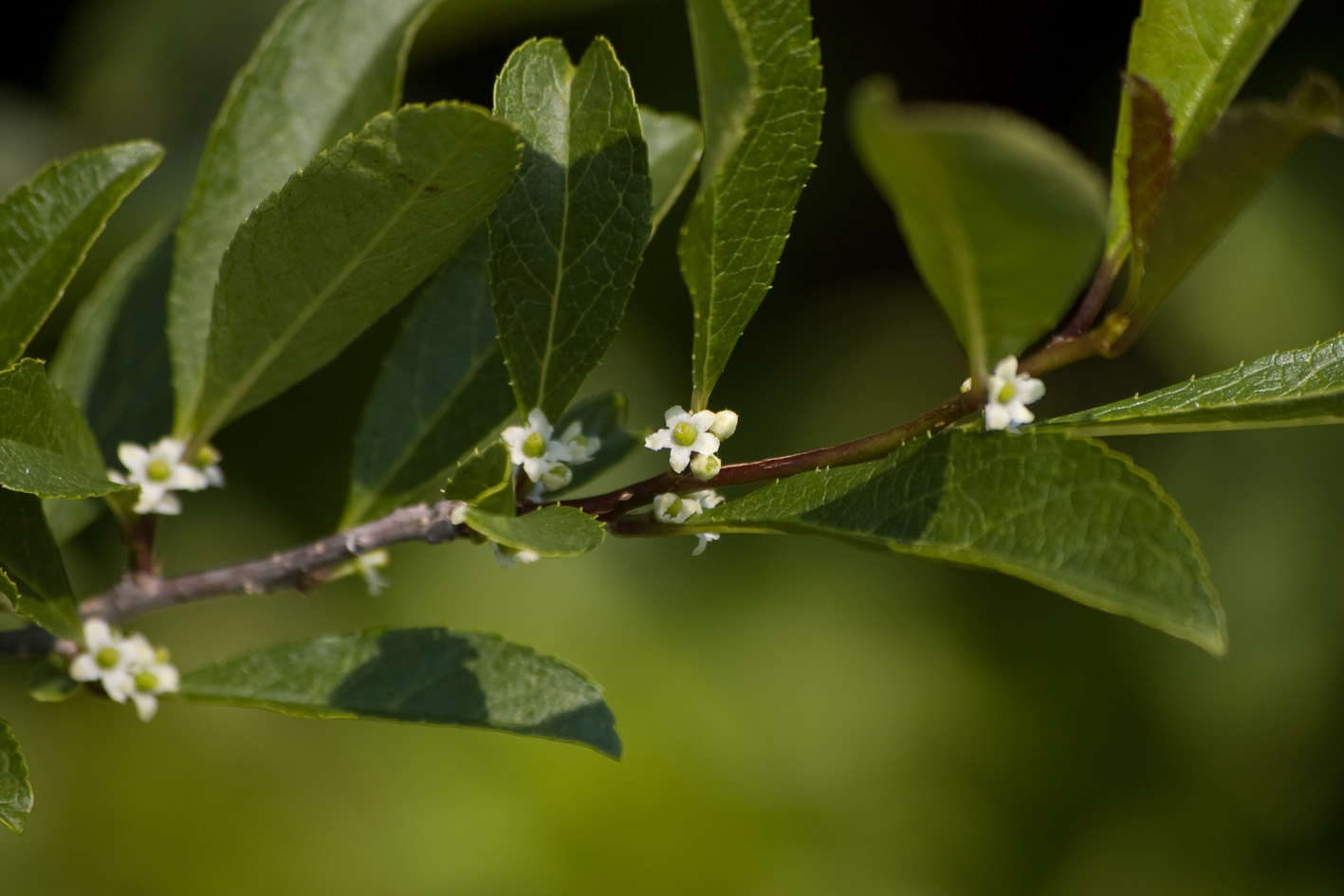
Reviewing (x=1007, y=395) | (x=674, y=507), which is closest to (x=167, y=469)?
(x=674, y=507)

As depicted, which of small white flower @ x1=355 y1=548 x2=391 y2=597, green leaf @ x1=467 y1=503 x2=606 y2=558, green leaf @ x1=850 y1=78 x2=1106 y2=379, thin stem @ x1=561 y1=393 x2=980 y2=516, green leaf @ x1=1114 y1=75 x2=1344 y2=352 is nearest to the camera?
green leaf @ x1=850 y1=78 x2=1106 y2=379

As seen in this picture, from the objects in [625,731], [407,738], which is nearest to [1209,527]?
[625,731]

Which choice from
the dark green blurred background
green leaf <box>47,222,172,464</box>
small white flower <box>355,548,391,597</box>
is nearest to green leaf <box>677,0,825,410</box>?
small white flower <box>355,548,391,597</box>

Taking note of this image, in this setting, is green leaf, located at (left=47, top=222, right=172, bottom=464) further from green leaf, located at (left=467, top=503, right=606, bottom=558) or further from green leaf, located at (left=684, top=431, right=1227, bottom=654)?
green leaf, located at (left=684, top=431, right=1227, bottom=654)

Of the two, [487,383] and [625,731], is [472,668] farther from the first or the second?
[625,731]

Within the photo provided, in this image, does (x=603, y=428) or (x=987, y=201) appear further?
(x=603, y=428)

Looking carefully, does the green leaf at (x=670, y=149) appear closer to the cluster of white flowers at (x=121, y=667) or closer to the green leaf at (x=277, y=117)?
the green leaf at (x=277, y=117)

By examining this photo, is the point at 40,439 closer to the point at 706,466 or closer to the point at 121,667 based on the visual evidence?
the point at 121,667
